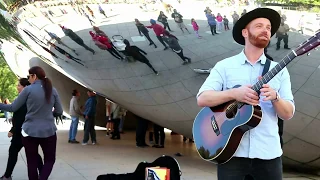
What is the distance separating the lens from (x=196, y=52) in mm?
4902

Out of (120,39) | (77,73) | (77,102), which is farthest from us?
(77,102)

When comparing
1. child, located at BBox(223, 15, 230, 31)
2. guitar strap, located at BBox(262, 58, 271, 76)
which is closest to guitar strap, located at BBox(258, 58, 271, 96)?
guitar strap, located at BBox(262, 58, 271, 76)

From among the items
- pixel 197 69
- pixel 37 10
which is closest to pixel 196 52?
pixel 197 69

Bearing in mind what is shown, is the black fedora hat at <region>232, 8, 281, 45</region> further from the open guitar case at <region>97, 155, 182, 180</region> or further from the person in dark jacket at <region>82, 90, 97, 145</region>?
the person in dark jacket at <region>82, 90, 97, 145</region>

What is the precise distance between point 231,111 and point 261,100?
0.52 ft

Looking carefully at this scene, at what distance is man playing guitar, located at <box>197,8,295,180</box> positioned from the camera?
2357 millimetres

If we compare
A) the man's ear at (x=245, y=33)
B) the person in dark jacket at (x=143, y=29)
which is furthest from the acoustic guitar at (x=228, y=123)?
the person in dark jacket at (x=143, y=29)

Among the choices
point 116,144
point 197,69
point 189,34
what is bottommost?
point 116,144

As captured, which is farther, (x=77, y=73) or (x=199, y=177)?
(x=77, y=73)

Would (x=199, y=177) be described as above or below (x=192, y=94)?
below

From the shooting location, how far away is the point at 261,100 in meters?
2.32

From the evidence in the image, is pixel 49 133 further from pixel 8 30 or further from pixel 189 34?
pixel 8 30

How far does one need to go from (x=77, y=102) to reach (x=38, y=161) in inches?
169

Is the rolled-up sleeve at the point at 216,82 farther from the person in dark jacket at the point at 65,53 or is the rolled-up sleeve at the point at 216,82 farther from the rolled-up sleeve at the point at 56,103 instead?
the person in dark jacket at the point at 65,53
